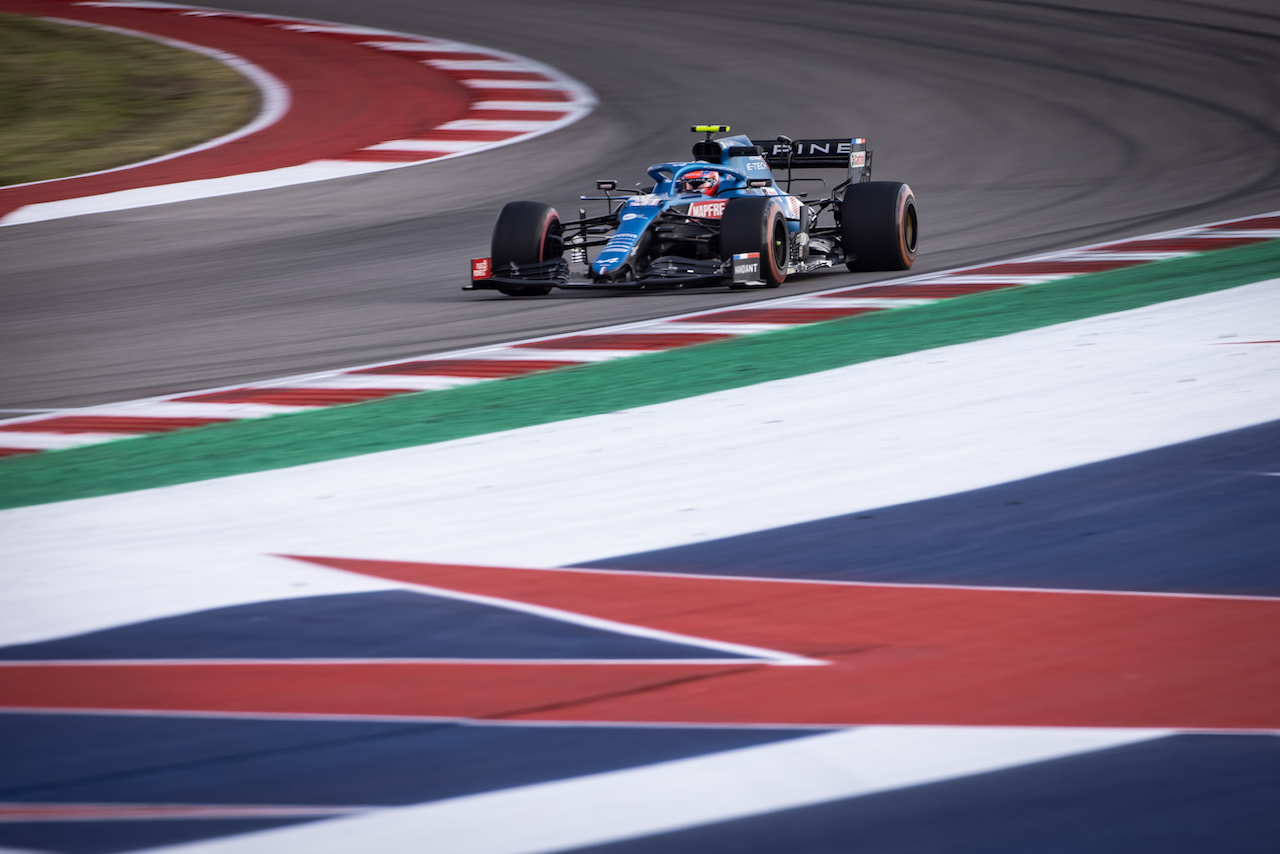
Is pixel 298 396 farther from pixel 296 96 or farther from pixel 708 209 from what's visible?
pixel 296 96

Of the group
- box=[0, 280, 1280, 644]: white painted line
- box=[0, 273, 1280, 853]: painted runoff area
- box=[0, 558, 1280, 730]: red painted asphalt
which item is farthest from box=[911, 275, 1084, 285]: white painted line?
box=[0, 558, 1280, 730]: red painted asphalt

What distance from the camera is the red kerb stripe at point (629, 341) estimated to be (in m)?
9.15

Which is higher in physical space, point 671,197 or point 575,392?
point 671,197

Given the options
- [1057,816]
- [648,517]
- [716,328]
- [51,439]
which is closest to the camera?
[1057,816]

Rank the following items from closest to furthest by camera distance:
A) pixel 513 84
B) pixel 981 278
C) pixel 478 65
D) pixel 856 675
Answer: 1. pixel 856 675
2. pixel 981 278
3. pixel 513 84
4. pixel 478 65

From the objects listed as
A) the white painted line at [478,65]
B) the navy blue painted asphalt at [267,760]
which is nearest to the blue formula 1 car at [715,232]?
the navy blue painted asphalt at [267,760]

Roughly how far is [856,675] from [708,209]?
753cm

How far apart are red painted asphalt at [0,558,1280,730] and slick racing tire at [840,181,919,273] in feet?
23.6

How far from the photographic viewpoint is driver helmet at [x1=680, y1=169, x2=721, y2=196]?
11.3m

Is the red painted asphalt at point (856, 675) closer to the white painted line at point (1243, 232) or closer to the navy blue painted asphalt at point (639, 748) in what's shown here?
the navy blue painted asphalt at point (639, 748)

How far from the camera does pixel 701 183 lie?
37.1ft

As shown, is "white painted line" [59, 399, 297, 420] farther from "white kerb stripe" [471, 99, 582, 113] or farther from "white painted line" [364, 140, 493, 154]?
"white kerb stripe" [471, 99, 582, 113]

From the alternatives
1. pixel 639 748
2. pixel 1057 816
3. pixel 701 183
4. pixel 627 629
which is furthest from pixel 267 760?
pixel 701 183

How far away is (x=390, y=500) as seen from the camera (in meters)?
5.89
